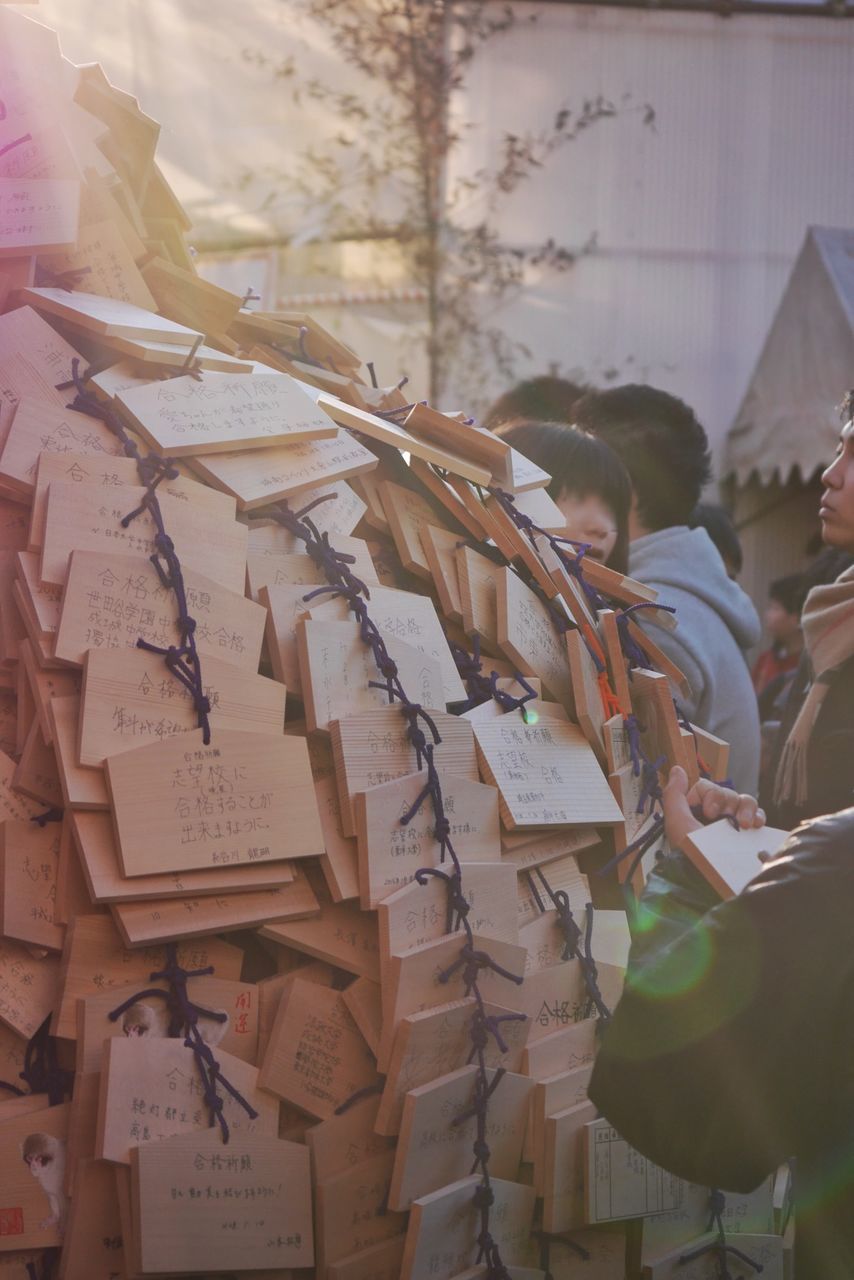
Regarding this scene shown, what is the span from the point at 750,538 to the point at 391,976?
787 cm

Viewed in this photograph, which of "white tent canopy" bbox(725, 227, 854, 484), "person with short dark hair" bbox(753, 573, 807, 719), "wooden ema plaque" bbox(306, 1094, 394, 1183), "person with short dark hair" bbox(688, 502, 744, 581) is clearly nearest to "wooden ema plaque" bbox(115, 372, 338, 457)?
"wooden ema plaque" bbox(306, 1094, 394, 1183)

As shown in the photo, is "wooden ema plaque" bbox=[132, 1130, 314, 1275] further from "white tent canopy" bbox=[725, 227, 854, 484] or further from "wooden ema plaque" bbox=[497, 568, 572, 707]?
"white tent canopy" bbox=[725, 227, 854, 484]

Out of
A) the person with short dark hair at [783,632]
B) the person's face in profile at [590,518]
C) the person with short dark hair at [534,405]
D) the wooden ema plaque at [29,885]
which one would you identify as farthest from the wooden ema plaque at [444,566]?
the person with short dark hair at [783,632]

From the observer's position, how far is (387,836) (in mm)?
1266

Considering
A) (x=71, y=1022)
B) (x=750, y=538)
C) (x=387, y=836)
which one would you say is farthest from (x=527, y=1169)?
(x=750, y=538)

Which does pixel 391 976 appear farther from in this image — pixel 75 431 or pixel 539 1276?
pixel 75 431

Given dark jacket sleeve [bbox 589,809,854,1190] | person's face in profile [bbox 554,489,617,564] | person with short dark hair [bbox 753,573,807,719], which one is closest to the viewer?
dark jacket sleeve [bbox 589,809,854,1190]

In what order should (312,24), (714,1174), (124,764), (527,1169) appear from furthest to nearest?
(312,24) → (527,1169) → (124,764) → (714,1174)

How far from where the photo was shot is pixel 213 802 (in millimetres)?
1219

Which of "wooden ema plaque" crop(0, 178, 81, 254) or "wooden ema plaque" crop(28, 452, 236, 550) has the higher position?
"wooden ema plaque" crop(0, 178, 81, 254)

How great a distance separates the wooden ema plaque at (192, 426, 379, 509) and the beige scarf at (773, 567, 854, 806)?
4.39 ft

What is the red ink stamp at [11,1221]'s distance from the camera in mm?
1150

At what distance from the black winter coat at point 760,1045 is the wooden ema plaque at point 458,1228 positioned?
0.70ft

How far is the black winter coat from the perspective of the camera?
99 centimetres
